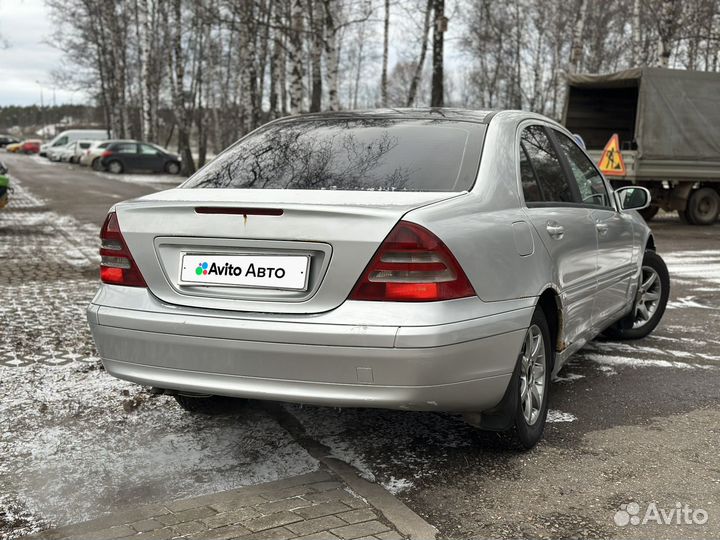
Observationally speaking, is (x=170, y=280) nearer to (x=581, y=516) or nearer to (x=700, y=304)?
(x=581, y=516)

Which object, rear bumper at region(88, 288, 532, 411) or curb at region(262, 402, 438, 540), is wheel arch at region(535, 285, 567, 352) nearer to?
rear bumper at region(88, 288, 532, 411)

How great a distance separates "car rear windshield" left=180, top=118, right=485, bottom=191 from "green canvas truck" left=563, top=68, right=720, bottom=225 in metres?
12.3

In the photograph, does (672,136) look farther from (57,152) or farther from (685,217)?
(57,152)

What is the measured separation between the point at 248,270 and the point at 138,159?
36306 mm

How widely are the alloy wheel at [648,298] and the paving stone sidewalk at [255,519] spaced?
3.61 m

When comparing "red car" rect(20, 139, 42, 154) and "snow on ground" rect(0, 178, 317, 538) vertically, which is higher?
"snow on ground" rect(0, 178, 317, 538)

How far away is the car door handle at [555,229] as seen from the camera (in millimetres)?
3973

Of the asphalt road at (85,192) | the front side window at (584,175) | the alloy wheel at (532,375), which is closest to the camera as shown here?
the alloy wheel at (532,375)

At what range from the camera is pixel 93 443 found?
3977 millimetres

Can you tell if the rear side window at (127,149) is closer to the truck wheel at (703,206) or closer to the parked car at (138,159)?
the parked car at (138,159)

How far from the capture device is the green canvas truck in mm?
15672

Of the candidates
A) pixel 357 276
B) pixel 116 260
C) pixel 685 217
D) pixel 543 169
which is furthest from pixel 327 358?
pixel 685 217

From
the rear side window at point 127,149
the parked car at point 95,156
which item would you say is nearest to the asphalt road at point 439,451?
the rear side window at point 127,149

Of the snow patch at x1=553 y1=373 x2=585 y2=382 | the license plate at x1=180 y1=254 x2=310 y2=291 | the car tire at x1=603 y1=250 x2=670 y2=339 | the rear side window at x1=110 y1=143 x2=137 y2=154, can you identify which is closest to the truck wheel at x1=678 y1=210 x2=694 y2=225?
the car tire at x1=603 y1=250 x2=670 y2=339
